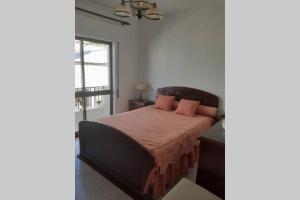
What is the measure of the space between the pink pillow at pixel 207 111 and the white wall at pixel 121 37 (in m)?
1.94

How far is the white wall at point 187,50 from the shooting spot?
378 centimetres

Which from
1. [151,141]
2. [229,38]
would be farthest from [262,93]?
[151,141]

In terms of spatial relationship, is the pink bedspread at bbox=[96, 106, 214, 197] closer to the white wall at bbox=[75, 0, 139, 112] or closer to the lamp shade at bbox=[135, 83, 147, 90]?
the lamp shade at bbox=[135, 83, 147, 90]

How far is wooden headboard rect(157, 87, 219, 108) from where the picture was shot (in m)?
3.88

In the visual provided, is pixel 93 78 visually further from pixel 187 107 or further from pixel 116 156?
pixel 116 156

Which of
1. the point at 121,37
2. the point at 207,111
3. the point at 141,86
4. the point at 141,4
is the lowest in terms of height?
the point at 207,111

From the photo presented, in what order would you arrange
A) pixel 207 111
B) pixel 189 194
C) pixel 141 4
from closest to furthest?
pixel 189 194
pixel 141 4
pixel 207 111

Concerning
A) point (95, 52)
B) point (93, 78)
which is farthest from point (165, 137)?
point (95, 52)

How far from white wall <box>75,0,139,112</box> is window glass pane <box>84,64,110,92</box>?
1.17 ft

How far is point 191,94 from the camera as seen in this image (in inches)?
163

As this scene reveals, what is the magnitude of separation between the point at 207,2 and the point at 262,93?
406 cm

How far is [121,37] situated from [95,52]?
0.71 m

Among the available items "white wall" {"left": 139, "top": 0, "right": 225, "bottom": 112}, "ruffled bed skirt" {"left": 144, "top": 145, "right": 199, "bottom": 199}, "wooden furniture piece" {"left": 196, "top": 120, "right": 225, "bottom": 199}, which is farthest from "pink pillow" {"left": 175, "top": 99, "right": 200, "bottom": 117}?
"wooden furniture piece" {"left": 196, "top": 120, "right": 225, "bottom": 199}

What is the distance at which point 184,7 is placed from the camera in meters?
4.04
